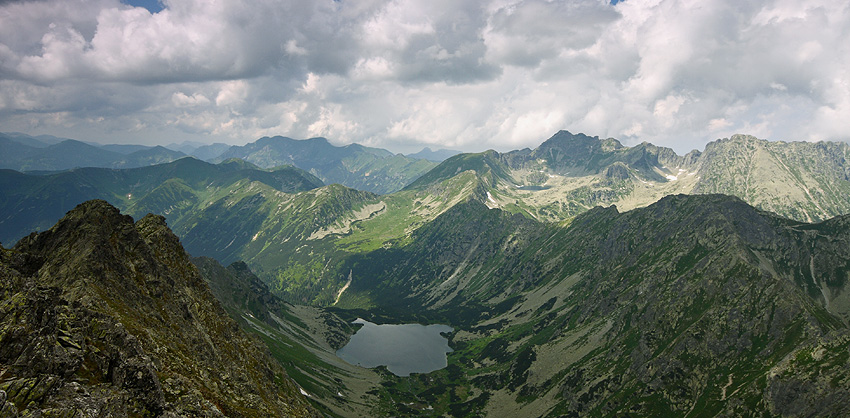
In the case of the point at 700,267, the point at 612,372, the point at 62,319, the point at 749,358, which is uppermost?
the point at 62,319

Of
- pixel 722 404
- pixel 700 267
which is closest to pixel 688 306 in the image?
pixel 700 267

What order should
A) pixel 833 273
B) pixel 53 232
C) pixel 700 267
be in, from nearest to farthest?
pixel 53 232
pixel 700 267
pixel 833 273

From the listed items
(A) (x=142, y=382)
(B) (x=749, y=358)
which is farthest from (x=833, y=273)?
(A) (x=142, y=382)

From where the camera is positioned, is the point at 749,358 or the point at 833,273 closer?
the point at 749,358

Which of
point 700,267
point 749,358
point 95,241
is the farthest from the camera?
point 700,267

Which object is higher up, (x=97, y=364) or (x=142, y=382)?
(x=97, y=364)

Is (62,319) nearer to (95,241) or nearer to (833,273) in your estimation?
(95,241)
